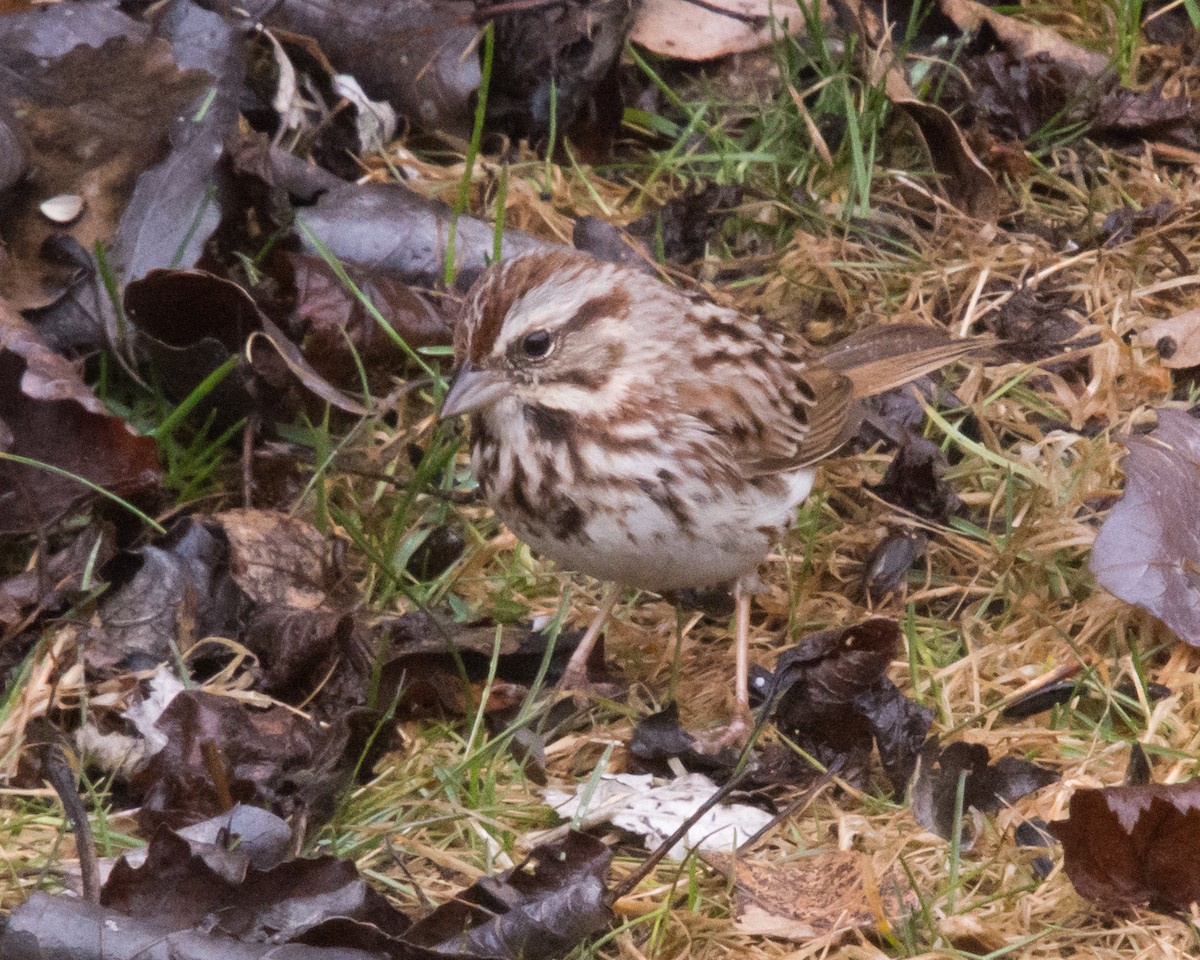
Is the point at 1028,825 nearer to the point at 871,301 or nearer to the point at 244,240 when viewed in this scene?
the point at 871,301

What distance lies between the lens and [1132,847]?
10.0 ft

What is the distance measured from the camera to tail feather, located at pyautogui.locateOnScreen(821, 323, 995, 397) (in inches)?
173

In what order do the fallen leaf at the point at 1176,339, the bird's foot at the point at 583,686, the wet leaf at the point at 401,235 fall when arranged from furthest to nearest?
1. the wet leaf at the point at 401,235
2. the fallen leaf at the point at 1176,339
3. the bird's foot at the point at 583,686

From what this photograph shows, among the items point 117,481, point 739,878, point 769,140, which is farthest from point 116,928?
point 769,140

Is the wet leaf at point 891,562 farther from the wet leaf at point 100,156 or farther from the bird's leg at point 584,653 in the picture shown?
the wet leaf at point 100,156

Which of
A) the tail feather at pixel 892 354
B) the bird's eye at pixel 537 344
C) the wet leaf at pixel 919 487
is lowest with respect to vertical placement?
the wet leaf at pixel 919 487

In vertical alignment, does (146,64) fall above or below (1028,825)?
above

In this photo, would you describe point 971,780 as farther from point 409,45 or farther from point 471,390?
point 409,45

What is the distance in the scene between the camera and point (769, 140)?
543 centimetres

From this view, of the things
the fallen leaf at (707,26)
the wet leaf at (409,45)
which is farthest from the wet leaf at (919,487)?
the wet leaf at (409,45)

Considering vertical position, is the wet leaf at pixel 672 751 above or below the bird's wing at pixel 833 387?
below

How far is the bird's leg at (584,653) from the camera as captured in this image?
3.90m

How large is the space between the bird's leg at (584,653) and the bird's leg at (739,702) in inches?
11.4

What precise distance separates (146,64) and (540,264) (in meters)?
1.65
